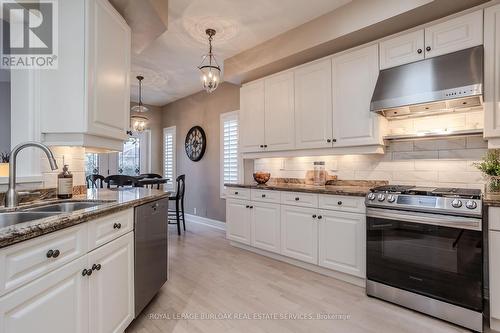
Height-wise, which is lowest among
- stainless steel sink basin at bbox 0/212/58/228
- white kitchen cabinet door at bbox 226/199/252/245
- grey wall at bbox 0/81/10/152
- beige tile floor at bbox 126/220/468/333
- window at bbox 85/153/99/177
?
beige tile floor at bbox 126/220/468/333

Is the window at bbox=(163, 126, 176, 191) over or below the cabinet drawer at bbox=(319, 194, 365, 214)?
over

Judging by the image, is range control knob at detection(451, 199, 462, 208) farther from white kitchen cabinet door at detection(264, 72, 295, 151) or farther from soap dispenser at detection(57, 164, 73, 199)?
soap dispenser at detection(57, 164, 73, 199)

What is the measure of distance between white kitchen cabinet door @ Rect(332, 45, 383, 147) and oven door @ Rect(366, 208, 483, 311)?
2.82 ft

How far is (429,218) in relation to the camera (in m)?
2.12

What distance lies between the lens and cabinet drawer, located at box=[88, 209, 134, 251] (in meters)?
1.46

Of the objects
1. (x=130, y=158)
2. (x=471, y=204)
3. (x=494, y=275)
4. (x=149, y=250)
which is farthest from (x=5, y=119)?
(x=130, y=158)

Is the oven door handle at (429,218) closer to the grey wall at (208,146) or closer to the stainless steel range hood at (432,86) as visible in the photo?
the stainless steel range hood at (432,86)

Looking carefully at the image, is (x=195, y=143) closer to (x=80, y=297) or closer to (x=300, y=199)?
(x=300, y=199)

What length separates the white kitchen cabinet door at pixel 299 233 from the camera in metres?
2.97

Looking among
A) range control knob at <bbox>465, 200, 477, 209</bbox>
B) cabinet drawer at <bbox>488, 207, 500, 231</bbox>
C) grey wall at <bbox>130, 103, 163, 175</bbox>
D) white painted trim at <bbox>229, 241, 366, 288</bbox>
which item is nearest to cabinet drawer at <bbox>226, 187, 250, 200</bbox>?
white painted trim at <bbox>229, 241, 366, 288</bbox>

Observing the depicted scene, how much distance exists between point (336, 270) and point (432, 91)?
6.32ft

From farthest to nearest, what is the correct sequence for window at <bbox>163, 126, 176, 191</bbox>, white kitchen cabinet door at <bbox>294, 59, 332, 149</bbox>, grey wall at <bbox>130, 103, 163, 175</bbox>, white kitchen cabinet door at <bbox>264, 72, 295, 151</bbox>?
grey wall at <bbox>130, 103, 163, 175</bbox>, window at <bbox>163, 126, 176, 191</bbox>, white kitchen cabinet door at <bbox>264, 72, 295, 151</bbox>, white kitchen cabinet door at <bbox>294, 59, 332, 149</bbox>

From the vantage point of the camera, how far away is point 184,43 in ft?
11.3

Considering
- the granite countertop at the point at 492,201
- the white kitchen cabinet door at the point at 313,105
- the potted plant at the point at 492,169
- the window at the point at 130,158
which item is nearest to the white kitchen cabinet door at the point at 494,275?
the granite countertop at the point at 492,201
